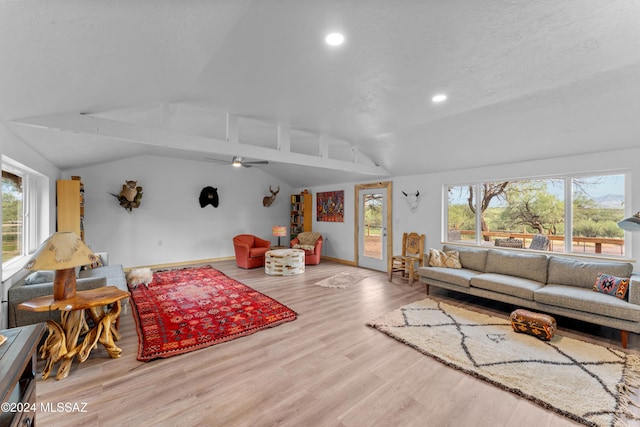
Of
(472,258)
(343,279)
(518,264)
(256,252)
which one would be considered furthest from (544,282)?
(256,252)

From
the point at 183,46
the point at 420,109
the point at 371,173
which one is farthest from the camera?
the point at 371,173

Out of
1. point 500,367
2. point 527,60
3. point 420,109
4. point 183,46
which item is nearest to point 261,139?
point 420,109

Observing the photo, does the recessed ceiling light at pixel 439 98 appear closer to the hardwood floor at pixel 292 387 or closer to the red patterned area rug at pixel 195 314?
the hardwood floor at pixel 292 387

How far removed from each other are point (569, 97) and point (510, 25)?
1646 mm

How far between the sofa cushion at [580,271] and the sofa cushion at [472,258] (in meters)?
0.82

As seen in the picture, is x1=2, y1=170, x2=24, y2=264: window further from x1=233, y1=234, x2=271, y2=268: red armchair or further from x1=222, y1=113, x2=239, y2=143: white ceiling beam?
x1=233, y1=234, x2=271, y2=268: red armchair

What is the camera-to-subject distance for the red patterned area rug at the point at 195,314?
2842 mm

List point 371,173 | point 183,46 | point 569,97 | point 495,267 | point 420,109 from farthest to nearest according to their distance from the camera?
point 371,173 → point 495,267 → point 420,109 → point 569,97 → point 183,46

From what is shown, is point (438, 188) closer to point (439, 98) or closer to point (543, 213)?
point (543, 213)

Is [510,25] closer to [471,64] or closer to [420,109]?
[471,64]

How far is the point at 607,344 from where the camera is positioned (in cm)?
282

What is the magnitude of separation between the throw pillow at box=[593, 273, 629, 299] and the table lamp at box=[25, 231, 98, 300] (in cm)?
529

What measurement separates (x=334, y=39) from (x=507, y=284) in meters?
3.58

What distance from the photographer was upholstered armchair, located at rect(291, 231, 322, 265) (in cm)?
687
